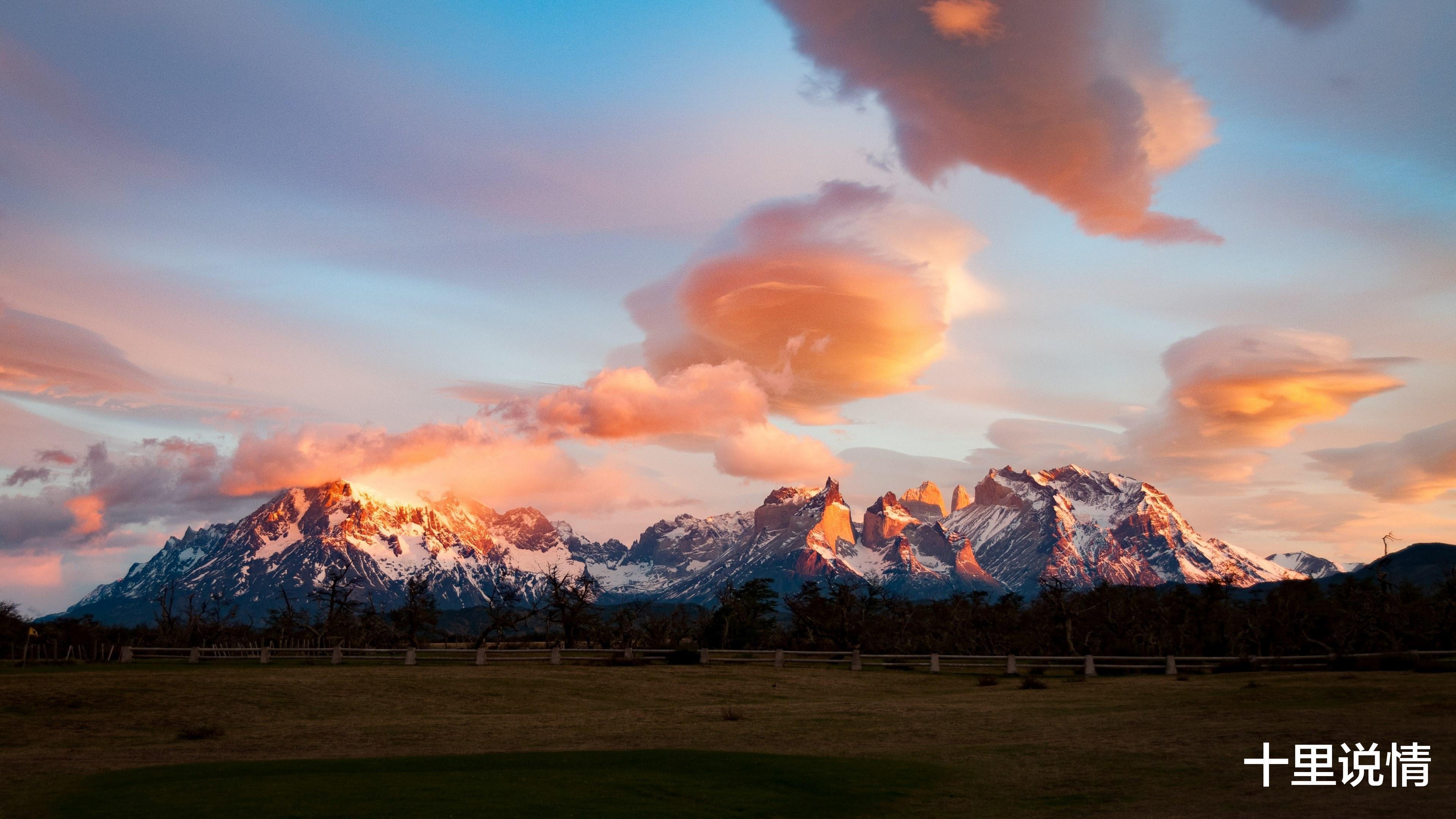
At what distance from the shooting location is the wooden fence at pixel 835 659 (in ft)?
161

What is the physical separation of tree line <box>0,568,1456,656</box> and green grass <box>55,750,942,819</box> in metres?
55.7

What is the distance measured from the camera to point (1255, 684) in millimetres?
39312

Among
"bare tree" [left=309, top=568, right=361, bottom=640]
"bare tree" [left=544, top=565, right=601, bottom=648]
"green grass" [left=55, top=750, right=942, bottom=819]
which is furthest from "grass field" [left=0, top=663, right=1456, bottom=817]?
"bare tree" [left=309, top=568, right=361, bottom=640]

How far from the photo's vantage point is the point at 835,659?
200 ft

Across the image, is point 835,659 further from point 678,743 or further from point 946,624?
point 946,624

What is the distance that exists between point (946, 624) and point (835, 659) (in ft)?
166

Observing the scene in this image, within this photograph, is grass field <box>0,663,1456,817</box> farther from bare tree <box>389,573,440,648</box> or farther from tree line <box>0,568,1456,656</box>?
bare tree <box>389,573,440,648</box>

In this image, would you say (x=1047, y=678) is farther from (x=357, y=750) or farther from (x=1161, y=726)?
(x=357, y=750)

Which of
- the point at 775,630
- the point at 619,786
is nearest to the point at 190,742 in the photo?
the point at 619,786

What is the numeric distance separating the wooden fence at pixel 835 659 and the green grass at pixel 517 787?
31.6m

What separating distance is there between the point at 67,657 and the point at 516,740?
5248 centimetres

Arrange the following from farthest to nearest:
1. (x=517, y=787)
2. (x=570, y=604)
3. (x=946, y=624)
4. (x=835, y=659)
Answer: (x=946, y=624) → (x=570, y=604) → (x=835, y=659) → (x=517, y=787)

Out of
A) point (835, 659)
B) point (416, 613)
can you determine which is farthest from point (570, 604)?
point (835, 659)

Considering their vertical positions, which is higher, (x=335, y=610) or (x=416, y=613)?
(x=416, y=613)
